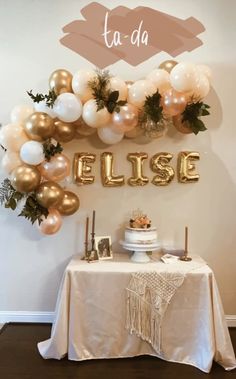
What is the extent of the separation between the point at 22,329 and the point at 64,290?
0.76m

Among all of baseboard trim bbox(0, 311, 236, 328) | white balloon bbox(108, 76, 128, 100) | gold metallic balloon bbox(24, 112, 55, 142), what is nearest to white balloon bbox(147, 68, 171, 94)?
white balloon bbox(108, 76, 128, 100)

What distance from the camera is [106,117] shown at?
206cm

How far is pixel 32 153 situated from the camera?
2.00 m

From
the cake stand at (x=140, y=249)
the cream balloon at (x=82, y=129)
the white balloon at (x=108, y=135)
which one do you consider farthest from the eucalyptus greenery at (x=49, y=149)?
the cake stand at (x=140, y=249)

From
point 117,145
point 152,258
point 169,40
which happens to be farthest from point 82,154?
point 169,40

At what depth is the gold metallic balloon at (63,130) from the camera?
212 centimetres

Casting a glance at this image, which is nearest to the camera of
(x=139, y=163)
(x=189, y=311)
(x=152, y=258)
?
(x=189, y=311)

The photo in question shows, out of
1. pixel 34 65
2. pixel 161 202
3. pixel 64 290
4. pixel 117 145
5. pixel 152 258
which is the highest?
pixel 34 65

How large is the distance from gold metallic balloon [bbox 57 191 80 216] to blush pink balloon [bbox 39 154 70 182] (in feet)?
0.61

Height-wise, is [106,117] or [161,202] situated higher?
[106,117]

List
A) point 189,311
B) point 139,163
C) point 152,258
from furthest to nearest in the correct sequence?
point 139,163 < point 152,258 < point 189,311

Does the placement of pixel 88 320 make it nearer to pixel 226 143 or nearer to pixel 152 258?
pixel 152 258

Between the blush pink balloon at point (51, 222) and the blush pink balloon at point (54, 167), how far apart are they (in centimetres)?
25

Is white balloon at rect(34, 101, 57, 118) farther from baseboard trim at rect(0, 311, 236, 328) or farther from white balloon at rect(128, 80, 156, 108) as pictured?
baseboard trim at rect(0, 311, 236, 328)
